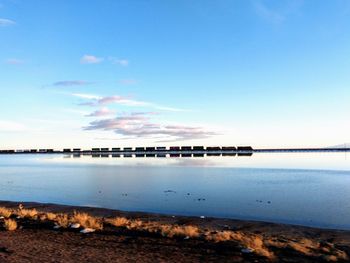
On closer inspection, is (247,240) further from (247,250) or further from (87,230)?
(87,230)

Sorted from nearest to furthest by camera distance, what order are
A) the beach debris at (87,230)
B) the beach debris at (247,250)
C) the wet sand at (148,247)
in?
the wet sand at (148,247) < the beach debris at (247,250) < the beach debris at (87,230)

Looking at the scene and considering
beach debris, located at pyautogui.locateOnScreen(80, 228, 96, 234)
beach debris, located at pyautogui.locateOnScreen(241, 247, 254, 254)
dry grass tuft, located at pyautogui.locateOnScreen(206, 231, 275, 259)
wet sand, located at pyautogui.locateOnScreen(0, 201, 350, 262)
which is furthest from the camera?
beach debris, located at pyautogui.locateOnScreen(80, 228, 96, 234)

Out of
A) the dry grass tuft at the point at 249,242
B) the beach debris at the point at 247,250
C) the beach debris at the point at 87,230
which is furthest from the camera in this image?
the beach debris at the point at 87,230

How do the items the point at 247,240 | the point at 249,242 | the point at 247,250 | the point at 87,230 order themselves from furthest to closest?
the point at 87,230 < the point at 247,240 < the point at 249,242 < the point at 247,250

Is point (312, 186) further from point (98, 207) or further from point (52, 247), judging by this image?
point (52, 247)

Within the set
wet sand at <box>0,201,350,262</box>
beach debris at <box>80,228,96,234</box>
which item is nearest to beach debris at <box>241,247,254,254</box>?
wet sand at <box>0,201,350,262</box>

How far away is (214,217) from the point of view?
23141 mm

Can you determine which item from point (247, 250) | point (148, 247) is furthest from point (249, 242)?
point (148, 247)

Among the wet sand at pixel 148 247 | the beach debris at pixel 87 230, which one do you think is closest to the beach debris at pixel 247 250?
the wet sand at pixel 148 247

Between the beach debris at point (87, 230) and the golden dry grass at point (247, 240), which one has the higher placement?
the beach debris at point (87, 230)

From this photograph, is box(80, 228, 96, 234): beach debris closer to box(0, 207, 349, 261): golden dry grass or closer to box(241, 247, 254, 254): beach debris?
box(0, 207, 349, 261): golden dry grass

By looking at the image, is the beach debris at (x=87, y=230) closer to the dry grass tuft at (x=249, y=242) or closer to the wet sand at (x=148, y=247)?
the wet sand at (x=148, y=247)

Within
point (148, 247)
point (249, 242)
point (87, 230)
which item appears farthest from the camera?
point (87, 230)

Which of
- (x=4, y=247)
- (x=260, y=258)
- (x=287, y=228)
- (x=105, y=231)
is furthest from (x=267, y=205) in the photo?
(x=4, y=247)
